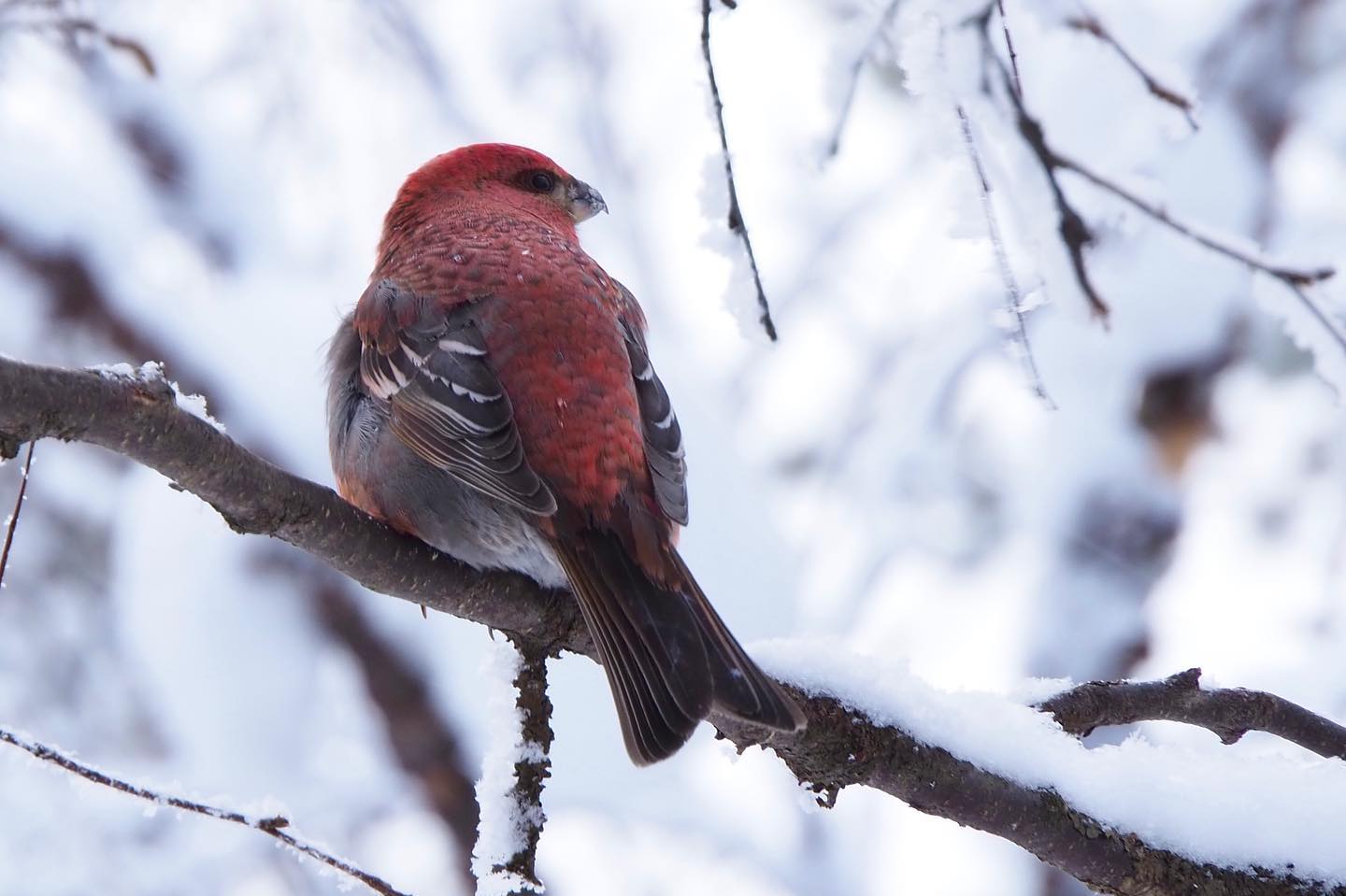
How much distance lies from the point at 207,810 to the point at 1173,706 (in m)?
1.52

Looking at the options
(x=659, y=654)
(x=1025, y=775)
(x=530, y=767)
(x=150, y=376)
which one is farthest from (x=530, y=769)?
(x=150, y=376)

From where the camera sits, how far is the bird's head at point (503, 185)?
3.53 meters

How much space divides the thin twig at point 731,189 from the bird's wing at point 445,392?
52 centimetres

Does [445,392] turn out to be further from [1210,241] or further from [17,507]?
[1210,241]

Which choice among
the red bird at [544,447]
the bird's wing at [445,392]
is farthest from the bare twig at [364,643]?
the bird's wing at [445,392]

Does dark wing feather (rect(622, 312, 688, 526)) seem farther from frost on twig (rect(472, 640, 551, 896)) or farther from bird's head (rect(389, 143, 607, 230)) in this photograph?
bird's head (rect(389, 143, 607, 230))

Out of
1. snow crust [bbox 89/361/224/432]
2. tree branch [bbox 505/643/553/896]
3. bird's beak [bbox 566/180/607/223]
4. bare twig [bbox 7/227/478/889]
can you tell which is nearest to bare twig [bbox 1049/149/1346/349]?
tree branch [bbox 505/643/553/896]

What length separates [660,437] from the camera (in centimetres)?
255

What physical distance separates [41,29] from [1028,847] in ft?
12.6

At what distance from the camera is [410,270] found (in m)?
2.92

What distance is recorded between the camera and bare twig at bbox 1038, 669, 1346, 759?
6.87 ft

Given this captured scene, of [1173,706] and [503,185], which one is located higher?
[503,185]

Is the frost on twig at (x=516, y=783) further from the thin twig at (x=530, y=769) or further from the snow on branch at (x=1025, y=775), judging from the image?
the snow on branch at (x=1025, y=775)

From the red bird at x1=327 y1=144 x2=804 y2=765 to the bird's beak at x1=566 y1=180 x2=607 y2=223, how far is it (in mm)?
633
